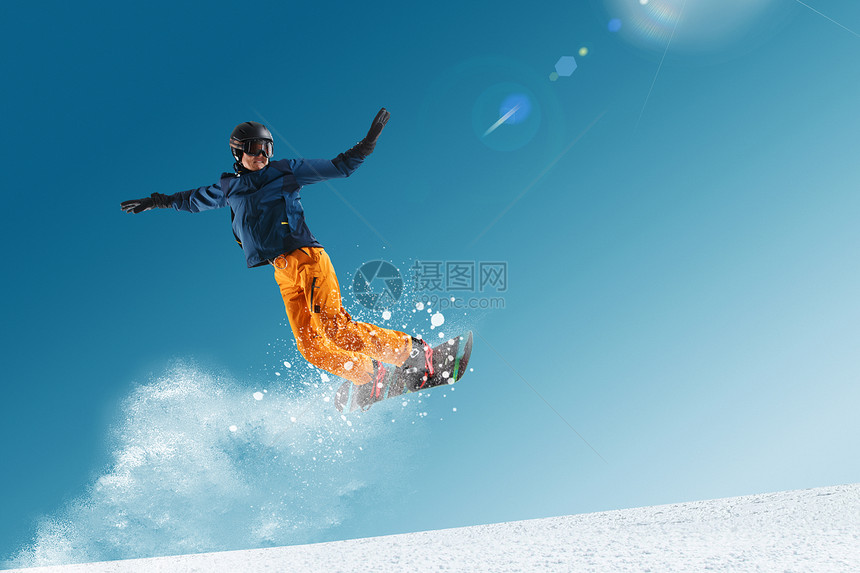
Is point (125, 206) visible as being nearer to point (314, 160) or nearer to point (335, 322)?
point (314, 160)

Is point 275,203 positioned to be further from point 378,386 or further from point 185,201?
point 378,386

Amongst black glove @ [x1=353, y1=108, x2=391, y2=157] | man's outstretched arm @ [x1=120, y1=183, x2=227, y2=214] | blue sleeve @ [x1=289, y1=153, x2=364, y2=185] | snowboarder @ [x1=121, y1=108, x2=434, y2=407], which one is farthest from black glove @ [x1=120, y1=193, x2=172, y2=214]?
black glove @ [x1=353, y1=108, x2=391, y2=157]

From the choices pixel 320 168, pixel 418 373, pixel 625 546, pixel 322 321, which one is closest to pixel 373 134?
pixel 320 168

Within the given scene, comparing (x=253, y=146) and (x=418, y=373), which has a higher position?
(x=253, y=146)

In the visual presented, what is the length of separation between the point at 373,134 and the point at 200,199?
1.53 meters

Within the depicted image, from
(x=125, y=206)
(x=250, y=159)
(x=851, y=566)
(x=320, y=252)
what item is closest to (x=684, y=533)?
(x=851, y=566)

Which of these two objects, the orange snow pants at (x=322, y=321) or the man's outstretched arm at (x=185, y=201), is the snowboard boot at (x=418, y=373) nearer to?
the orange snow pants at (x=322, y=321)

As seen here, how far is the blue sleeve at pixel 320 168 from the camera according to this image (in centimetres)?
366

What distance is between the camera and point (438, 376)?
4141mm

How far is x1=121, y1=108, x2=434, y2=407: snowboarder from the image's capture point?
143 inches

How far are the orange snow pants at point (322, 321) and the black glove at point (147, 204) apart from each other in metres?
1.22

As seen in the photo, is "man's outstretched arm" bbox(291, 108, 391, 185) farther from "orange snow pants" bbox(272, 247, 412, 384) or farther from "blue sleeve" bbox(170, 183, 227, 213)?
"blue sleeve" bbox(170, 183, 227, 213)

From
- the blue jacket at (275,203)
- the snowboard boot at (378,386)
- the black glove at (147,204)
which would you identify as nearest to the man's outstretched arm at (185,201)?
the black glove at (147,204)

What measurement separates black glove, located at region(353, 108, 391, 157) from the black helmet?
64 cm
